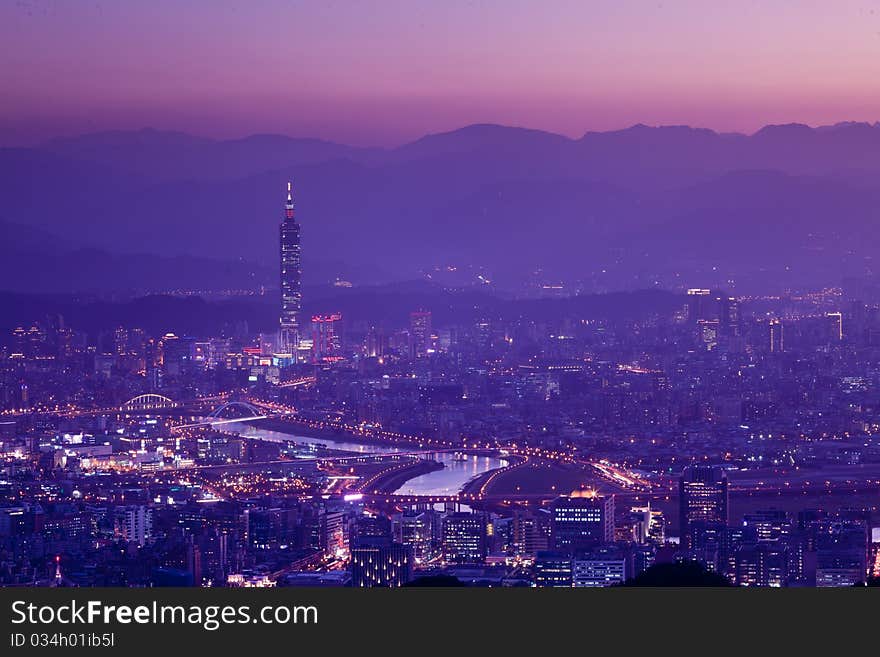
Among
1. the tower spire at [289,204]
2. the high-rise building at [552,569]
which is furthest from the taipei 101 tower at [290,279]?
the high-rise building at [552,569]

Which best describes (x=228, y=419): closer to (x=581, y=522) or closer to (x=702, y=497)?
(x=702, y=497)

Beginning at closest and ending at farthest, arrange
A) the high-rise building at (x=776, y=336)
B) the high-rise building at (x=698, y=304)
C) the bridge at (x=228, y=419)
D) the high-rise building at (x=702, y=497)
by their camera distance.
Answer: the high-rise building at (x=702, y=497) < the bridge at (x=228, y=419) < the high-rise building at (x=776, y=336) < the high-rise building at (x=698, y=304)

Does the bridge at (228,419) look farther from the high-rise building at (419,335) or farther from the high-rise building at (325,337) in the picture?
the high-rise building at (419,335)

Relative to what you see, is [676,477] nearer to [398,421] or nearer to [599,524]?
[599,524]

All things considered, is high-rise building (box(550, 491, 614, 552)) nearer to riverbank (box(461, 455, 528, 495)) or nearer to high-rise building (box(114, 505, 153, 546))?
riverbank (box(461, 455, 528, 495))

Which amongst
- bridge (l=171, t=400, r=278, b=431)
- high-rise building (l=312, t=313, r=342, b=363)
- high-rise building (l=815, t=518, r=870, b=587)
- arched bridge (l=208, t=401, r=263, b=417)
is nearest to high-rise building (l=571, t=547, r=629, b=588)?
high-rise building (l=815, t=518, r=870, b=587)

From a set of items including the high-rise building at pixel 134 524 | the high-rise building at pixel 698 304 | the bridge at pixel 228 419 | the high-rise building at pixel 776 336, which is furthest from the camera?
the high-rise building at pixel 698 304

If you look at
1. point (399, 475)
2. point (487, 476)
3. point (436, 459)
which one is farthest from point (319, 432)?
point (487, 476)
